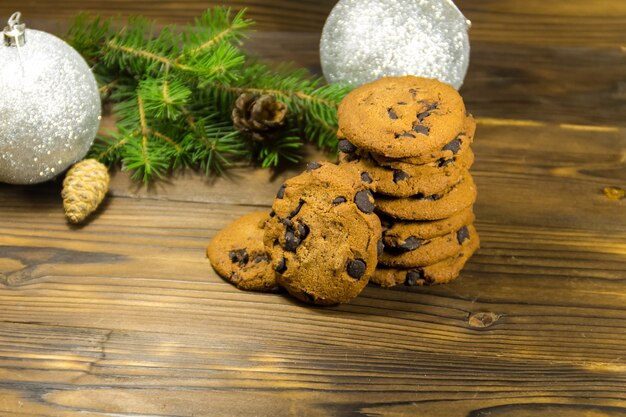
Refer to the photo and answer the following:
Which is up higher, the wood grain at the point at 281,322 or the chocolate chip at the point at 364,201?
the chocolate chip at the point at 364,201

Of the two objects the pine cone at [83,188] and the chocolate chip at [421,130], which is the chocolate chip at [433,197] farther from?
the pine cone at [83,188]

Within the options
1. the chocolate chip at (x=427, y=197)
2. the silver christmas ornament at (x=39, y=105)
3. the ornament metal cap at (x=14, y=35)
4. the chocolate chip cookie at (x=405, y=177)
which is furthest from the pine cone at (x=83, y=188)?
the chocolate chip at (x=427, y=197)

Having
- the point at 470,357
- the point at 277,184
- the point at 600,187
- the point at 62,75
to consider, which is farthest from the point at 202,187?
the point at 600,187

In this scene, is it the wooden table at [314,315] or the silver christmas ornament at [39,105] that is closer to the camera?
the wooden table at [314,315]

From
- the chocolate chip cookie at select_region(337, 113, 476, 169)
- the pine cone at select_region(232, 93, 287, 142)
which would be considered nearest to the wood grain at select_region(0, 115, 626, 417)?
the pine cone at select_region(232, 93, 287, 142)

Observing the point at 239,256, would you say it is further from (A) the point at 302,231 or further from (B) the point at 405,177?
(B) the point at 405,177
